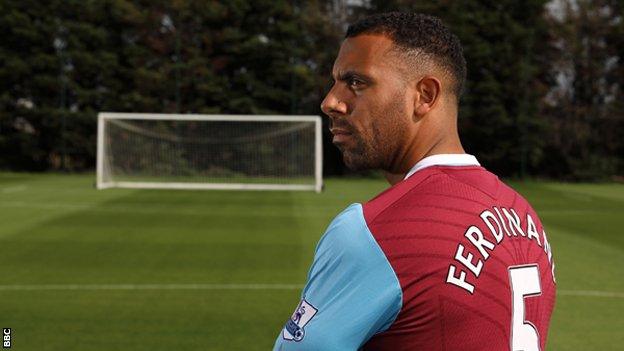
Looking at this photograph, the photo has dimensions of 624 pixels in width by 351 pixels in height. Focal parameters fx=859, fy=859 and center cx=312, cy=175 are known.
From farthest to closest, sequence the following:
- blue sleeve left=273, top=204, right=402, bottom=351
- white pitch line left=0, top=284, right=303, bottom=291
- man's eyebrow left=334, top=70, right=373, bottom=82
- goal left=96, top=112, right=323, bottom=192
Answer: goal left=96, top=112, right=323, bottom=192, white pitch line left=0, top=284, right=303, bottom=291, man's eyebrow left=334, top=70, right=373, bottom=82, blue sleeve left=273, top=204, right=402, bottom=351

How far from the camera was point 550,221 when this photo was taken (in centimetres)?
1784

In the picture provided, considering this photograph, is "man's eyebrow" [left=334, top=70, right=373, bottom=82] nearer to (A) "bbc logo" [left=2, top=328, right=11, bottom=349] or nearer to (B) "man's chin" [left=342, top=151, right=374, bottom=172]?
(B) "man's chin" [left=342, top=151, right=374, bottom=172]

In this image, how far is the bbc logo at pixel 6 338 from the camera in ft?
22.5

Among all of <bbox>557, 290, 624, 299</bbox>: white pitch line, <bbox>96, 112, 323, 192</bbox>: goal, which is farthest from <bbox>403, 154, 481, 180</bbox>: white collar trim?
<bbox>96, 112, 323, 192</bbox>: goal

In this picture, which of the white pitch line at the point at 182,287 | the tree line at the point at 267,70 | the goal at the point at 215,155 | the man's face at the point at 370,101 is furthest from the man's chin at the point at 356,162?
the tree line at the point at 267,70

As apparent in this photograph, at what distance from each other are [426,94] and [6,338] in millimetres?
6149

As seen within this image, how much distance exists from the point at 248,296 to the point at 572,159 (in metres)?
28.8

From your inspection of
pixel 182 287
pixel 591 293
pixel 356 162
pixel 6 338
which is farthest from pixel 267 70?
pixel 356 162

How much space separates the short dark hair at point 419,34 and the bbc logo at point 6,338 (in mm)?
5863

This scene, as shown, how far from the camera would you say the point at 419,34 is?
69.1 inches

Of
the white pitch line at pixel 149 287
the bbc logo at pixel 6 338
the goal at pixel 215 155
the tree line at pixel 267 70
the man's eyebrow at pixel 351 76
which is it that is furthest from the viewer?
the tree line at pixel 267 70

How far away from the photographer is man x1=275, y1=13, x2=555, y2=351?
1.55 m

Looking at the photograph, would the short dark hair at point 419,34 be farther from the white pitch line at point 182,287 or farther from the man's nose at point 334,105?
the white pitch line at point 182,287

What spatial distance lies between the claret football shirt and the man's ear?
101mm
